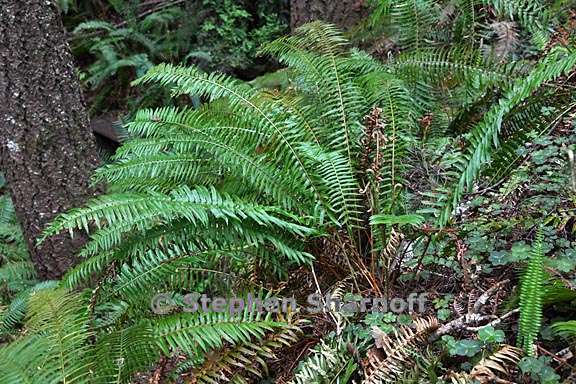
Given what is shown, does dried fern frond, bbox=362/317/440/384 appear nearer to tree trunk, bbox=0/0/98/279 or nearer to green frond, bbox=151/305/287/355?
green frond, bbox=151/305/287/355

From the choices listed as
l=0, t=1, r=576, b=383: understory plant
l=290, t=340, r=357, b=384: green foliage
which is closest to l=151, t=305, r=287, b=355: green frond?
l=0, t=1, r=576, b=383: understory plant

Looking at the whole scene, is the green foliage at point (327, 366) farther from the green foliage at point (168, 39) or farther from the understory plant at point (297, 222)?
the green foliage at point (168, 39)

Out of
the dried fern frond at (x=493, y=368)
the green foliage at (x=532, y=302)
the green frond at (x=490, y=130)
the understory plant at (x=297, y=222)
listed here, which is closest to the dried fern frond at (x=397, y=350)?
the understory plant at (x=297, y=222)

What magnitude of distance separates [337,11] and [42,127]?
7.78ft

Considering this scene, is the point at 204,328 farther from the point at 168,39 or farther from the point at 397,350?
the point at 168,39

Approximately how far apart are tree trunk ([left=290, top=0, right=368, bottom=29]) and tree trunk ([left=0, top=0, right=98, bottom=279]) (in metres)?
1.92

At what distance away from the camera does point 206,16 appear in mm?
7156

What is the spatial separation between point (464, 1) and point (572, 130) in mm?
1261

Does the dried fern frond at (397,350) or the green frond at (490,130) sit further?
the green frond at (490,130)

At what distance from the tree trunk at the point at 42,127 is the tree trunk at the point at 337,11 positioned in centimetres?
192

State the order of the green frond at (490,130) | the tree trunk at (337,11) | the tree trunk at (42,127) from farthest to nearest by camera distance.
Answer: the tree trunk at (337,11) < the tree trunk at (42,127) < the green frond at (490,130)

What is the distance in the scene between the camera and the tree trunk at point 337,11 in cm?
440

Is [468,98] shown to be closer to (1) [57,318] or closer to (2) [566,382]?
(2) [566,382]

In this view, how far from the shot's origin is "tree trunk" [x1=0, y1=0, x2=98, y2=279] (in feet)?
10.5
